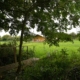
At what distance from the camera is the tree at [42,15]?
7.95 meters

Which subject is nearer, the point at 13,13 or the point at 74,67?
the point at 74,67

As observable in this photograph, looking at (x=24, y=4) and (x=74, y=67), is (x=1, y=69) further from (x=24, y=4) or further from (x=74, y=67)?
(x=74, y=67)

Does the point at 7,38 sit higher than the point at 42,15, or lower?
lower

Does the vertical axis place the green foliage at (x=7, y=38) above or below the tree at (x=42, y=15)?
below

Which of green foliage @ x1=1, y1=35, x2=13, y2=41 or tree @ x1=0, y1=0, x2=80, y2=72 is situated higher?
tree @ x1=0, y1=0, x2=80, y2=72

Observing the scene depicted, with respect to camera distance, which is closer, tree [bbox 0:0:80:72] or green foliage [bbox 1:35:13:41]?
tree [bbox 0:0:80:72]

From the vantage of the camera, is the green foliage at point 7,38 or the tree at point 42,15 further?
the green foliage at point 7,38

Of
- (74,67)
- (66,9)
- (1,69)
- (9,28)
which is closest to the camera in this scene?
(74,67)

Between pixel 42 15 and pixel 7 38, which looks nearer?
pixel 42 15

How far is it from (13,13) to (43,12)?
1475mm

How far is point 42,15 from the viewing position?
28.3 ft

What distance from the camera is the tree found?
26.1 ft

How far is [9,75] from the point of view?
8797mm

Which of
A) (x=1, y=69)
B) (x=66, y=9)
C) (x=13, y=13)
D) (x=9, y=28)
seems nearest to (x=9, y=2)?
(x=13, y=13)
